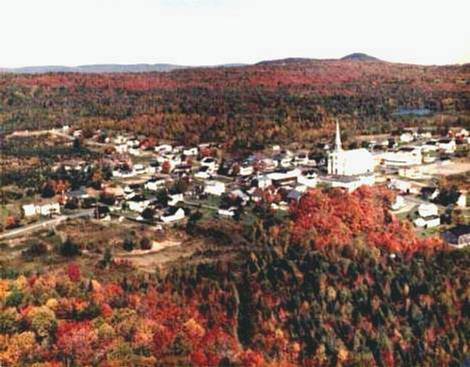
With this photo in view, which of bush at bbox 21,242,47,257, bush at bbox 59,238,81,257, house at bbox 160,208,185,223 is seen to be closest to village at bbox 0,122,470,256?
house at bbox 160,208,185,223

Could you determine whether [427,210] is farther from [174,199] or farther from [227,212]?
[174,199]

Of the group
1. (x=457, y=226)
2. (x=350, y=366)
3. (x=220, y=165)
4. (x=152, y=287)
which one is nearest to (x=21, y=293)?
(x=152, y=287)

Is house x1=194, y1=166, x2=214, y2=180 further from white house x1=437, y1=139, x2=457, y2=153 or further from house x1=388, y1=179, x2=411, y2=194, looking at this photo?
white house x1=437, y1=139, x2=457, y2=153

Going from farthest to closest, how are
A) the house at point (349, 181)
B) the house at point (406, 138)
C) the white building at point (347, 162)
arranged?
the house at point (406, 138), the white building at point (347, 162), the house at point (349, 181)

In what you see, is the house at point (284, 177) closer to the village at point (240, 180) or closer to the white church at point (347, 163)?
the village at point (240, 180)

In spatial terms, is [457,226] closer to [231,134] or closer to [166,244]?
[166,244]

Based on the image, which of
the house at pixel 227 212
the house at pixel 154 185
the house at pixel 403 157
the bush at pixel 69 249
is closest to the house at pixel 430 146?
the house at pixel 403 157

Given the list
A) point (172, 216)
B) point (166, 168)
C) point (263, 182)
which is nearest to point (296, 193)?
point (263, 182)
